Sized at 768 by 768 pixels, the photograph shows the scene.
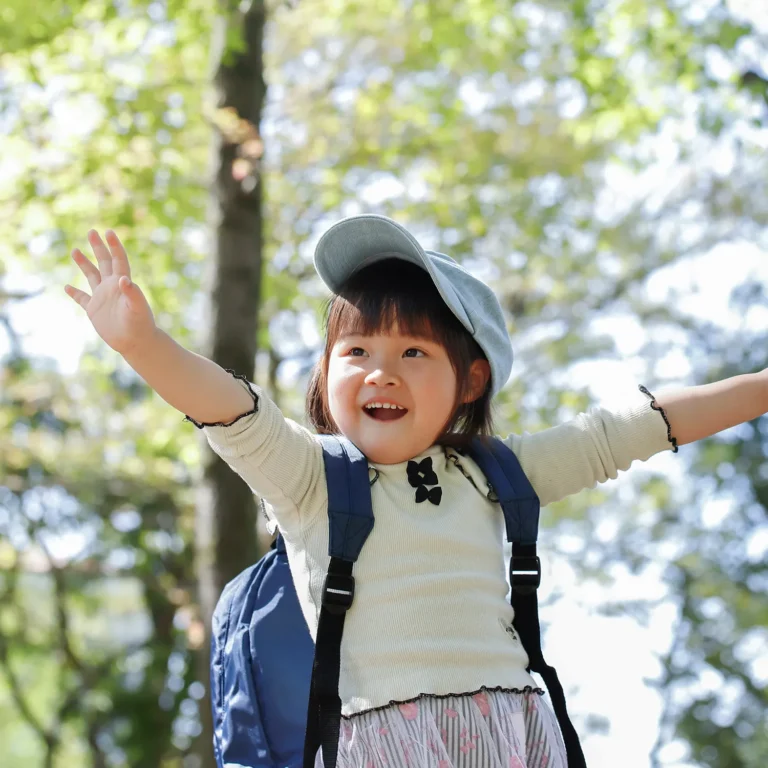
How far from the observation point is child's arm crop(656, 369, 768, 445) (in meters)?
2.24

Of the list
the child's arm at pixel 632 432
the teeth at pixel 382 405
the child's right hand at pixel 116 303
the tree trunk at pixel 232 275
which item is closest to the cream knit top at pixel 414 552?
the child's arm at pixel 632 432

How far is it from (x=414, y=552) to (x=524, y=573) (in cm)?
24

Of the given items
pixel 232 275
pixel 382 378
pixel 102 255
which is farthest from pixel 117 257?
pixel 232 275

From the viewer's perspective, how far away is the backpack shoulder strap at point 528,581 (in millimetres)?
2109

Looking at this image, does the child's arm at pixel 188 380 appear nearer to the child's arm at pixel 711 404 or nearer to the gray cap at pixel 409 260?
the gray cap at pixel 409 260

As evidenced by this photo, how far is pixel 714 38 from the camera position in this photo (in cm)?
596

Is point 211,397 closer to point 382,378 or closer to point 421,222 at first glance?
point 382,378

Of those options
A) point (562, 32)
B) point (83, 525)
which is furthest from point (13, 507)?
point (562, 32)

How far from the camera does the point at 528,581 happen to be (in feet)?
6.96

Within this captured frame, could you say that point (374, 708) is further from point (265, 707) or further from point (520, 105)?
point (520, 105)

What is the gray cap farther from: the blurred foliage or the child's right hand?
the blurred foliage

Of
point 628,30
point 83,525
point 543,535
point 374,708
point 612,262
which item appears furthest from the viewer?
point 83,525

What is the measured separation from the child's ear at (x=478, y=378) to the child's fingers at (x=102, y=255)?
83 centimetres

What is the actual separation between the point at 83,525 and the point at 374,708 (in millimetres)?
10298
